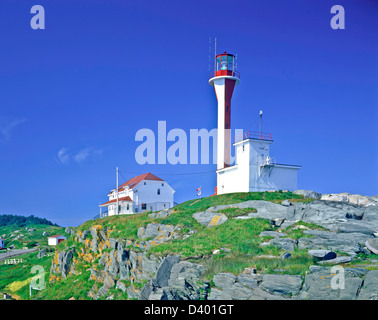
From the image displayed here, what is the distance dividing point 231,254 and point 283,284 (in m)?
5.85

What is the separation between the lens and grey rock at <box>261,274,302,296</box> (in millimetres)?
13023

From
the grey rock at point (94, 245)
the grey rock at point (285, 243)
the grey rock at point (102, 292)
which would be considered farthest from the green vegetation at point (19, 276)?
the grey rock at point (285, 243)

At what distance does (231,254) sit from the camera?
748 inches

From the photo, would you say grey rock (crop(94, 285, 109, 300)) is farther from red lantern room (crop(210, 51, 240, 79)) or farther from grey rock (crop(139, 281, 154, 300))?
red lantern room (crop(210, 51, 240, 79))

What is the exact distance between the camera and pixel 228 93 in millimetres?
42875

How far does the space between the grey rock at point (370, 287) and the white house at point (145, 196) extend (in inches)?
1477

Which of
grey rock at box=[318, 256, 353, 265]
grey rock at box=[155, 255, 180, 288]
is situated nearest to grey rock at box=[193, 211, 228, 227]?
grey rock at box=[155, 255, 180, 288]

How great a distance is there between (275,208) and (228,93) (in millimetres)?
18540

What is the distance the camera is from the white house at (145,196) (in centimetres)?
4934

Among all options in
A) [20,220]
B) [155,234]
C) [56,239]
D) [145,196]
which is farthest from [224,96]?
[20,220]

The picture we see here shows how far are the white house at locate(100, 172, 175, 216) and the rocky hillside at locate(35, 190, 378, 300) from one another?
10677 mm

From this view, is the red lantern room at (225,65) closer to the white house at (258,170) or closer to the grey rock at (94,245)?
the white house at (258,170)

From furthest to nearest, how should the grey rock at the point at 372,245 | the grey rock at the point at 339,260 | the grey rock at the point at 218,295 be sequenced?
the grey rock at the point at 372,245, the grey rock at the point at 339,260, the grey rock at the point at 218,295
